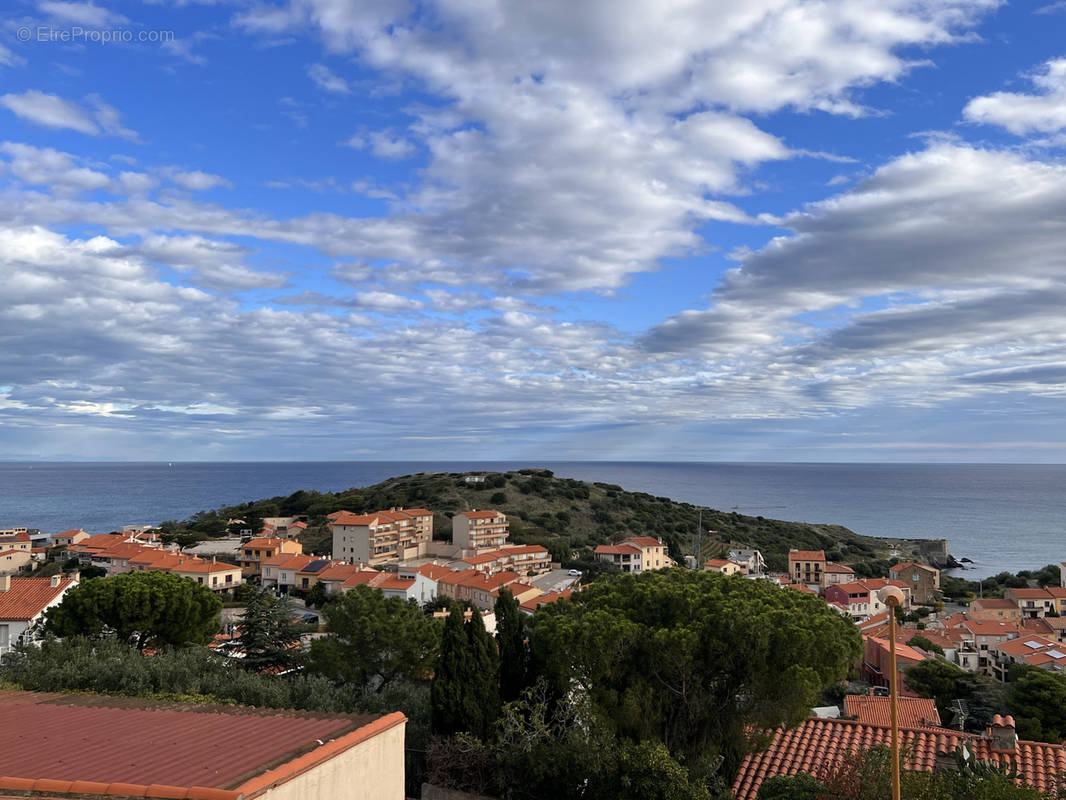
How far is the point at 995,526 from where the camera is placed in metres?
125

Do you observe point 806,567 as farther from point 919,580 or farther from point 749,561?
point 919,580

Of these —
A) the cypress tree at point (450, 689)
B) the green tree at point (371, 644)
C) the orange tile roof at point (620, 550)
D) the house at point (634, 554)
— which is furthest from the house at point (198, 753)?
the orange tile roof at point (620, 550)

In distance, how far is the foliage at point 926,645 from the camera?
1495 inches

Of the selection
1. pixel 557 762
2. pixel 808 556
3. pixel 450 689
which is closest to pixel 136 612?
pixel 450 689

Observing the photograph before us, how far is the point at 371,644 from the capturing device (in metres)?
19.2

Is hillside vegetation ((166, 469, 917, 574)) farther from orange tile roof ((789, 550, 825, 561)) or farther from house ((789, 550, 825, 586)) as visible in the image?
house ((789, 550, 825, 586))

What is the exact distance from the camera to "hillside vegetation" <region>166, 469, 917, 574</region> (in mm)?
78688

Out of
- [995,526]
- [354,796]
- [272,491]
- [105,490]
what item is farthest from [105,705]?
[105,490]

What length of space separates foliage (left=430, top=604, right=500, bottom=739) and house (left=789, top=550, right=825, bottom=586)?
195 ft

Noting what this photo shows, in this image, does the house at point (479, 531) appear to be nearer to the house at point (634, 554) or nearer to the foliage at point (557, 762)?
the house at point (634, 554)

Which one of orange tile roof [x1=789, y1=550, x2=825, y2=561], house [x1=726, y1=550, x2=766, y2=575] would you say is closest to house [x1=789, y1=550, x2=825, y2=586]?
orange tile roof [x1=789, y1=550, x2=825, y2=561]

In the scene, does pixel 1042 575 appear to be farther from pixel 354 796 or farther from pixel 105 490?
pixel 105 490

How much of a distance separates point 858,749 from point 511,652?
715 cm

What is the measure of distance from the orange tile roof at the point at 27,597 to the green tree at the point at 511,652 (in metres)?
19.0
